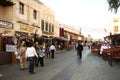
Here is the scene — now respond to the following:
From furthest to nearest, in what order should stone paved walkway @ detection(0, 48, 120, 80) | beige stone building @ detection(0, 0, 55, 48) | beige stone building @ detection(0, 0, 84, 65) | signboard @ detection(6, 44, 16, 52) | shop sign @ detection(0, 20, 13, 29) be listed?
beige stone building @ detection(0, 0, 55, 48)
beige stone building @ detection(0, 0, 84, 65)
shop sign @ detection(0, 20, 13, 29)
signboard @ detection(6, 44, 16, 52)
stone paved walkway @ detection(0, 48, 120, 80)

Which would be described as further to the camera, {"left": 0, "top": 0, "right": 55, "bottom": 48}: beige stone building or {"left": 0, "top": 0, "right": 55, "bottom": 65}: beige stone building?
{"left": 0, "top": 0, "right": 55, "bottom": 48}: beige stone building

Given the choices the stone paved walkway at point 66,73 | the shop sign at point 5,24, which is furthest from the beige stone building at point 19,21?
the stone paved walkway at point 66,73

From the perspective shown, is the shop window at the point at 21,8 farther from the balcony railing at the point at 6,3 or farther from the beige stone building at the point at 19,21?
the balcony railing at the point at 6,3

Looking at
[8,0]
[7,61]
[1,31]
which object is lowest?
[7,61]

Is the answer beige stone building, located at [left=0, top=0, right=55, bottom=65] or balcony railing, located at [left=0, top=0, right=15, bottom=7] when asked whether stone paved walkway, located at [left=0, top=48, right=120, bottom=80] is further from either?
balcony railing, located at [left=0, top=0, right=15, bottom=7]

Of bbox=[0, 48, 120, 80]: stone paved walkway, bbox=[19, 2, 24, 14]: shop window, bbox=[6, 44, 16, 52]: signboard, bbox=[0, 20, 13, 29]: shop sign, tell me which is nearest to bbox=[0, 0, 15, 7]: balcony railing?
bbox=[0, 20, 13, 29]: shop sign

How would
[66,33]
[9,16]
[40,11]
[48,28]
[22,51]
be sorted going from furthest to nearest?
[66,33] < [48,28] < [40,11] < [9,16] < [22,51]

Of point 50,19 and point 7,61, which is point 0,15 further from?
point 50,19

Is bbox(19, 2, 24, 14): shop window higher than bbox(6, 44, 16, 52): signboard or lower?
higher

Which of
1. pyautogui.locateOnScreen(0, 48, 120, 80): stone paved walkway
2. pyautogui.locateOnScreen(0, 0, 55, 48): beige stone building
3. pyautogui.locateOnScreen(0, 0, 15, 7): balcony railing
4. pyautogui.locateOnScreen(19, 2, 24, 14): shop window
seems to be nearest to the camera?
pyautogui.locateOnScreen(0, 48, 120, 80): stone paved walkway

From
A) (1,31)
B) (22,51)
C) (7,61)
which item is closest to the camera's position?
(22,51)

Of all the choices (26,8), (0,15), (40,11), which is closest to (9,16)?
(0,15)

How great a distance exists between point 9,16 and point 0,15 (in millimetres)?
1276

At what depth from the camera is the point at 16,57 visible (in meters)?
21.8
